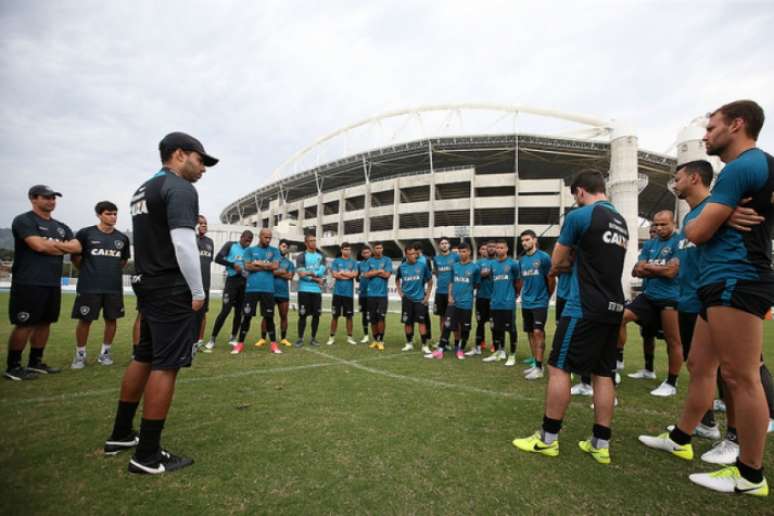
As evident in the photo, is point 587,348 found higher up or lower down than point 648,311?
lower down

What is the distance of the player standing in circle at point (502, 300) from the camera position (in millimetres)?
6305

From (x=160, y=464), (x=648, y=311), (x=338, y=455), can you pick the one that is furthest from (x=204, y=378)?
(x=648, y=311)

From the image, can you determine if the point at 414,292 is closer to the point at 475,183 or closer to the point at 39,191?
the point at 39,191

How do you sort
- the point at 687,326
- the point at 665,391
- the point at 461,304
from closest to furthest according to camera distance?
the point at 687,326
the point at 665,391
the point at 461,304

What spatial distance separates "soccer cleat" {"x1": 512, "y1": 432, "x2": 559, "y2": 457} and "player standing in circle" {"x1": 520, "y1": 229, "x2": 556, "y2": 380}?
2.77m

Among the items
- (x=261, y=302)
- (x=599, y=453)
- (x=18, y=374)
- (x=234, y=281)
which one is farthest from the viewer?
(x=234, y=281)

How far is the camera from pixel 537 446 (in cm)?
265

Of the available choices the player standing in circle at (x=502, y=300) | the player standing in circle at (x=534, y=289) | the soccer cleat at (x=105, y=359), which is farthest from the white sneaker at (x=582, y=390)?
the soccer cleat at (x=105, y=359)

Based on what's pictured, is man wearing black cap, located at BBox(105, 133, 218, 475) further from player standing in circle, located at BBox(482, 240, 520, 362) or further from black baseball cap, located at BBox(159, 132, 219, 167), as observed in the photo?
player standing in circle, located at BBox(482, 240, 520, 362)

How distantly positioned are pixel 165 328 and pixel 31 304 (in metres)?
3.49

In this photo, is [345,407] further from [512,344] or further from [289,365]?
[512,344]

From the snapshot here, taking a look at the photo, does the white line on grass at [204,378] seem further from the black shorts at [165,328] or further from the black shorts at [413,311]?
the black shorts at [165,328]

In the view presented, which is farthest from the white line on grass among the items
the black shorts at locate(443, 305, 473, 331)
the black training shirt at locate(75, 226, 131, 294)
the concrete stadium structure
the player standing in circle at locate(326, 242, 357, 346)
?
the concrete stadium structure

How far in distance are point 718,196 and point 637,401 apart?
9.03 feet
